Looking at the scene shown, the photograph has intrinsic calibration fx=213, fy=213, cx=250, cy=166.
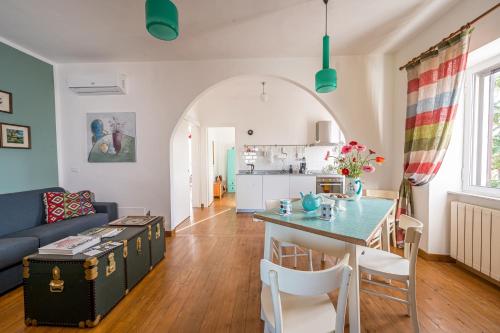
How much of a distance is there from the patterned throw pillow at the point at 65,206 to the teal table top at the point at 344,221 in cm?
268

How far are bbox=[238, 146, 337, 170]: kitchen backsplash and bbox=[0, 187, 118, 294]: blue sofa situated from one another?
3.09m

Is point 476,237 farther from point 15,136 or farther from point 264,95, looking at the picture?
point 15,136

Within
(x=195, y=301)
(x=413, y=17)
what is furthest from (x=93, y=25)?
(x=413, y=17)

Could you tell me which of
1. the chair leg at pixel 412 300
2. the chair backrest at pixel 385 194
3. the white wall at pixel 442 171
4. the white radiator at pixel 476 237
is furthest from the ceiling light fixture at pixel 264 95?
the chair leg at pixel 412 300

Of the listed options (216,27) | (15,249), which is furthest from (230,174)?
(15,249)

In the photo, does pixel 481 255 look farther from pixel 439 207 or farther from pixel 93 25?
pixel 93 25

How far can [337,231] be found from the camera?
3.80 feet

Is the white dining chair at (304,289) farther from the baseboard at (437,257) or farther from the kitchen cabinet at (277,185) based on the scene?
the kitchen cabinet at (277,185)

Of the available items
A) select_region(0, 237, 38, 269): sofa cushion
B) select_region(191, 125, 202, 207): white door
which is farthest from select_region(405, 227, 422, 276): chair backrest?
select_region(191, 125, 202, 207): white door

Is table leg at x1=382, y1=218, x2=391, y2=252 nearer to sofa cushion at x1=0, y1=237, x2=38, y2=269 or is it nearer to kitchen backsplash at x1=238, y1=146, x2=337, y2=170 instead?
sofa cushion at x1=0, y1=237, x2=38, y2=269

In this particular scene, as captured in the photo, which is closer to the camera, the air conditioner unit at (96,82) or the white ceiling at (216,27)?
the white ceiling at (216,27)

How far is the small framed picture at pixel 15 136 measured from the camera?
8.39ft

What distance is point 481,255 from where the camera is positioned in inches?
79.1

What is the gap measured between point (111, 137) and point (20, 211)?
1.39m
